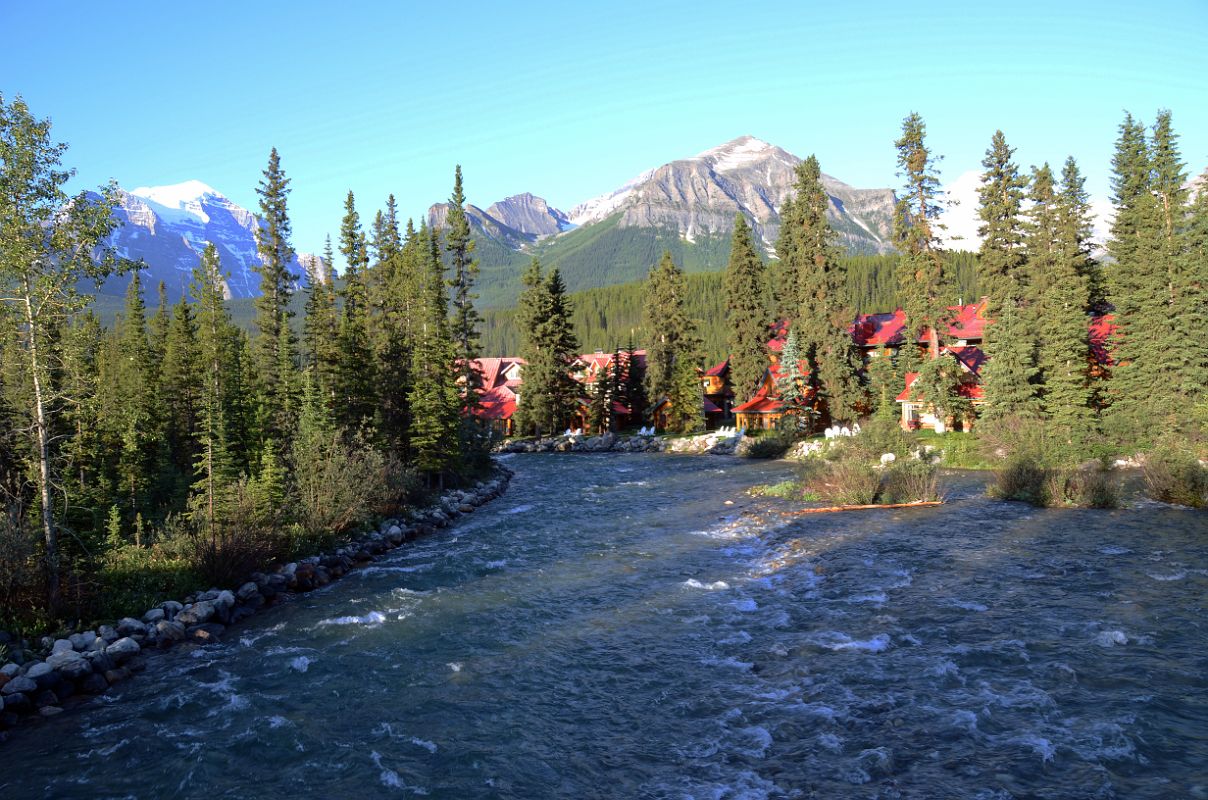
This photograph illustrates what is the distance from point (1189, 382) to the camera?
35.2m

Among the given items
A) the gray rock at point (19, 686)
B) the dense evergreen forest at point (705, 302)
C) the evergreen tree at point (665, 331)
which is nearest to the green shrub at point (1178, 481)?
the gray rock at point (19, 686)

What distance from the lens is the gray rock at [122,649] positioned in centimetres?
1429

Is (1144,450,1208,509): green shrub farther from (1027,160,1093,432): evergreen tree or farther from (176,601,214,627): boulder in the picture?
(176,601,214,627): boulder

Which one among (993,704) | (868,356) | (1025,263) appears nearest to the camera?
(993,704)

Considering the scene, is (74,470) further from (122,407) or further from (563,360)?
(563,360)

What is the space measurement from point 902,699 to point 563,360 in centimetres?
6073

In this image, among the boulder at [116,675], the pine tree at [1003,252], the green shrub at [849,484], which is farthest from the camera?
the pine tree at [1003,252]

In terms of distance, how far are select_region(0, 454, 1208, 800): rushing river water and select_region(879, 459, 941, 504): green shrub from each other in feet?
23.2

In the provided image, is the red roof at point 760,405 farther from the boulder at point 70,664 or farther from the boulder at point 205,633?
the boulder at point 70,664

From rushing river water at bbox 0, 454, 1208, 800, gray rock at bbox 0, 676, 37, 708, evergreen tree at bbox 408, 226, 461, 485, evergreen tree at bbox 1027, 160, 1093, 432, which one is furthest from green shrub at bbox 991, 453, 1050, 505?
gray rock at bbox 0, 676, 37, 708

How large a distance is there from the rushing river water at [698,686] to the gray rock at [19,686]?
0.86 meters

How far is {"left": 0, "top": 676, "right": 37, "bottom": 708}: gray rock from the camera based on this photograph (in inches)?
482

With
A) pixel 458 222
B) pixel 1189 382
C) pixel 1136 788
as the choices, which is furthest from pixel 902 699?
pixel 458 222

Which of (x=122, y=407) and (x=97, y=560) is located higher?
(x=122, y=407)
